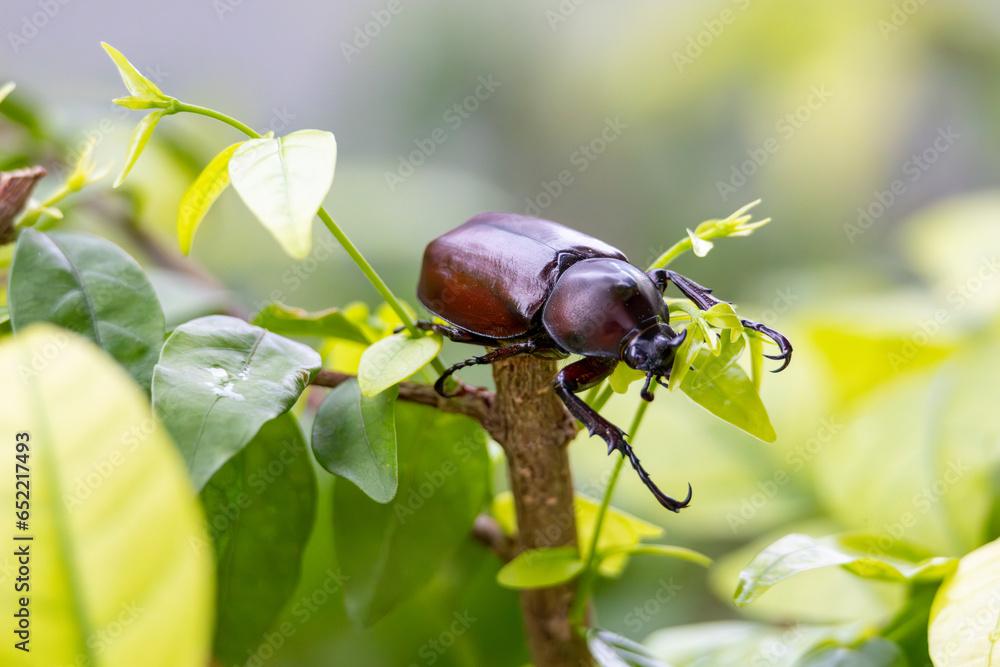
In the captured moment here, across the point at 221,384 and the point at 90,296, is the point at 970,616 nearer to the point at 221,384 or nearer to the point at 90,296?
the point at 221,384

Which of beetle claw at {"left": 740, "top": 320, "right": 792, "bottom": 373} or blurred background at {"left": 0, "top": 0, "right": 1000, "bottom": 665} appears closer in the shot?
beetle claw at {"left": 740, "top": 320, "right": 792, "bottom": 373}

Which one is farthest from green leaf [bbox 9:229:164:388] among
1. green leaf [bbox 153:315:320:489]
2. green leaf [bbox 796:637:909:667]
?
green leaf [bbox 796:637:909:667]

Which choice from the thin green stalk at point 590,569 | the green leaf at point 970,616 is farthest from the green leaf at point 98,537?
the green leaf at point 970,616

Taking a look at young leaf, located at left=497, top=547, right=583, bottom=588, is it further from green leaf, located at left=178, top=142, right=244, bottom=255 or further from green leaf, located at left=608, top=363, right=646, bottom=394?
green leaf, located at left=178, top=142, right=244, bottom=255

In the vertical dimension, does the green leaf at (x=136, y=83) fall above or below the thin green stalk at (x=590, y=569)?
above

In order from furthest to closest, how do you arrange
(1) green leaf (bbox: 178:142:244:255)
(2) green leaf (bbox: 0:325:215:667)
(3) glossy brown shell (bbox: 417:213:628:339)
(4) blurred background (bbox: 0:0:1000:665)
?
(4) blurred background (bbox: 0:0:1000:665) < (3) glossy brown shell (bbox: 417:213:628:339) < (1) green leaf (bbox: 178:142:244:255) < (2) green leaf (bbox: 0:325:215:667)

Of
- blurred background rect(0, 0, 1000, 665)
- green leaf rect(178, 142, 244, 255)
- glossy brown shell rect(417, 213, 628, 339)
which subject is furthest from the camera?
blurred background rect(0, 0, 1000, 665)

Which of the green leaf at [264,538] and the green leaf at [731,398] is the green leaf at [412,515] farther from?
the green leaf at [731,398]
